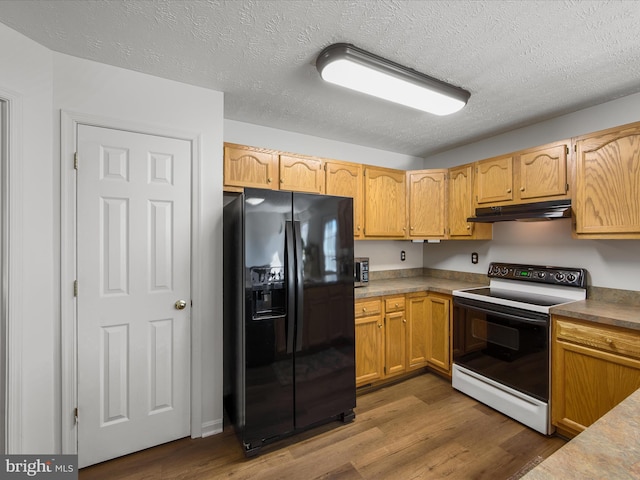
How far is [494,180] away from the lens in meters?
2.74

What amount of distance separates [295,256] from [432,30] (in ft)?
4.84

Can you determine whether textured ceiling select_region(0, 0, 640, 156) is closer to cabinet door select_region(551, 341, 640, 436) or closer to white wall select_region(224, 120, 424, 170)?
white wall select_region(224, 120, 424, 170)

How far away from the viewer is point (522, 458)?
1861mm

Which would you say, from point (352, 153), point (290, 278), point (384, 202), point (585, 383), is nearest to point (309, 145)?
point (352, 153)

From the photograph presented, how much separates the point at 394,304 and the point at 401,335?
32cm

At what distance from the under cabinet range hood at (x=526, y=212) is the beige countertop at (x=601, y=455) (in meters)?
1.86

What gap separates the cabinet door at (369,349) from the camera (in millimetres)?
2615

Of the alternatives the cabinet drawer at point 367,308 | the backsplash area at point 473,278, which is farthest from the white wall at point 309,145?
the cabinet drawer at point 367,308

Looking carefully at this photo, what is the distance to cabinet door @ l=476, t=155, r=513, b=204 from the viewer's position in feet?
8.64

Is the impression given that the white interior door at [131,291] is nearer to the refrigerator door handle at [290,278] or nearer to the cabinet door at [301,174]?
the refrigerator door handle at [290,278]

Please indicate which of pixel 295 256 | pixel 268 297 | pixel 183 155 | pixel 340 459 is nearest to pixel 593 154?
pixel 295 256

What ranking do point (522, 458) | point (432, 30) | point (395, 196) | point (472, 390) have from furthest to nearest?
point (395, 196), point (472, 390), point (522, 458), point (432, 30)

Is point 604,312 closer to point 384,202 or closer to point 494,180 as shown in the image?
point 494,180

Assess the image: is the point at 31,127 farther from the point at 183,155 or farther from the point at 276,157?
the point at 276,157
